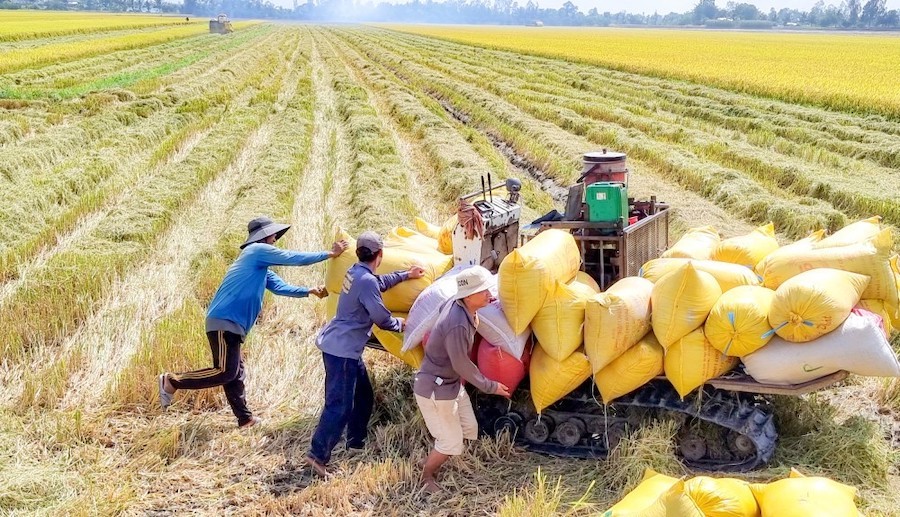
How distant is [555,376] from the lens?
15.5 ft

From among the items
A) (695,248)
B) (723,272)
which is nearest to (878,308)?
(723,272)

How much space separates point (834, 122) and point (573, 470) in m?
14.5

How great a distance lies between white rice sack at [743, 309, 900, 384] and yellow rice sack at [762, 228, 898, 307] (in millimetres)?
336

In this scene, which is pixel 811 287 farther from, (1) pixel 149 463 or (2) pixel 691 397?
(1) pixel 149 463

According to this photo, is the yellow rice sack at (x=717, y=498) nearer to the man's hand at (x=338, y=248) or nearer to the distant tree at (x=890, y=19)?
the man's hand at (x=338, y=248)

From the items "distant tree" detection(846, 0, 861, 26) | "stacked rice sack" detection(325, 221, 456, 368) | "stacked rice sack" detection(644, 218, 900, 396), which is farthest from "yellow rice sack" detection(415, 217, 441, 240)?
"distant tree" detection(846, 0, 861, 26)

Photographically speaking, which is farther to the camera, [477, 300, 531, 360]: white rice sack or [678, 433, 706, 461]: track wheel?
[477, 300, 531, 360]: white rice sack

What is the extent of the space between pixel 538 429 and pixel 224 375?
208cm

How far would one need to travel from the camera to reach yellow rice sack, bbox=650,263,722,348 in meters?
4.47

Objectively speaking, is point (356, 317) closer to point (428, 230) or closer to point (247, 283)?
point (247, 283)

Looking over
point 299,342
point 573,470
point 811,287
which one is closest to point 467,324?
point 573,470

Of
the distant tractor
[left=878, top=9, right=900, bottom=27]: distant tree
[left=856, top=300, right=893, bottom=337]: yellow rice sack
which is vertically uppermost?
[left=878, top=9, right=900, bottom=27]: distant tree

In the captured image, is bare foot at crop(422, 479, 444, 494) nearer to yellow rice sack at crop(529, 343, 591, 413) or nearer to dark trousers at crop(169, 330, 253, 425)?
yellow rice sack at crop(529, 343, 591, 413)

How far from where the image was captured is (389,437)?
5.10 meters
